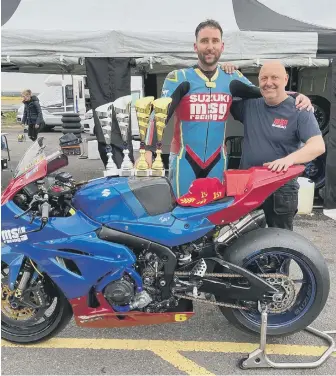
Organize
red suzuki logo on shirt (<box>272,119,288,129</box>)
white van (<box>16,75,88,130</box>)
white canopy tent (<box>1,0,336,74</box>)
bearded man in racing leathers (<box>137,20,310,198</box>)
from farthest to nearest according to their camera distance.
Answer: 1. white van (<box>16,75,88,130</box>)
2. white canopy tent (<box>1,0,336,74</box>)
3. bearded man in racing leathers (<box>137,20,310,198</box>)
4. red suzuki logo on shirt (<box>272,119,288,129</box>)

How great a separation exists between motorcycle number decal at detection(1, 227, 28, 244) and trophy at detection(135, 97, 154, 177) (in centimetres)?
68

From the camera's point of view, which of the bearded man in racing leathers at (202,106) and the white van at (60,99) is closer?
the bearded man in racing leathers at (202,106)

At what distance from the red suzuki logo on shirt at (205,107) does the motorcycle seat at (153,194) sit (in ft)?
3.22

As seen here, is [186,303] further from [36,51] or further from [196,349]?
[36,51]

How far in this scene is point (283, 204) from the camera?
2.67 metres

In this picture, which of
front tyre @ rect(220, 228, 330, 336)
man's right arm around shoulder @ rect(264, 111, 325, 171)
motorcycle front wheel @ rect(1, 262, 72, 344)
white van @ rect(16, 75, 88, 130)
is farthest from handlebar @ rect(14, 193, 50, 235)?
white van @ rect(16, 75, 88, 130)

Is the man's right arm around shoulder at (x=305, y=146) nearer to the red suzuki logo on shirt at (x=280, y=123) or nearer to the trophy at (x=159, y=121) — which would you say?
the red suzuki logo on shirt at (x=280, y=123)

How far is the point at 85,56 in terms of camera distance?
4.99m

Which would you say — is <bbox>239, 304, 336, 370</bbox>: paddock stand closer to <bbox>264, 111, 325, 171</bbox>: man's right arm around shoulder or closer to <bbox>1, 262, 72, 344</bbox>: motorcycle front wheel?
<bbox>264, 111, 325, 171</bbox>: man's right arm around shoulder

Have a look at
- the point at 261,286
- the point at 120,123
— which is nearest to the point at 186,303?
the point at 261,286

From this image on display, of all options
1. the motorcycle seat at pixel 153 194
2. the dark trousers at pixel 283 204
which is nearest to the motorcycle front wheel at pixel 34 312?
the motorcycle seat at pixel 153 194

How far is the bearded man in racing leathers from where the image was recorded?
2951mm

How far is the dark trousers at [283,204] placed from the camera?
8.73 feet

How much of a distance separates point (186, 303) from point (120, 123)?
1.10 m
